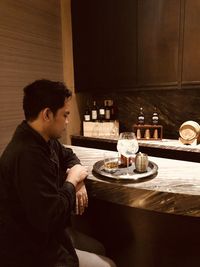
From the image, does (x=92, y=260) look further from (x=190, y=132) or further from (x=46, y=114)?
(x=190, y=132)

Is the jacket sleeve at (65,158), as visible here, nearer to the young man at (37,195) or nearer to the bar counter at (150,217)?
the bar counter at (150,217)

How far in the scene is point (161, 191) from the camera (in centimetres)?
121

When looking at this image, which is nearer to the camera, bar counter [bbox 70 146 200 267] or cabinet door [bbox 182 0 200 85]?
bar counter [bbox 70 146 200 267]

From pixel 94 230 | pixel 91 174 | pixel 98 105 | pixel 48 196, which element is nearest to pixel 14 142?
pixel 48 196

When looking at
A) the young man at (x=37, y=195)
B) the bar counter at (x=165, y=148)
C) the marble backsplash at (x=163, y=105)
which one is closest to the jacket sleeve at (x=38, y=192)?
the young man at (x=37, y=195)

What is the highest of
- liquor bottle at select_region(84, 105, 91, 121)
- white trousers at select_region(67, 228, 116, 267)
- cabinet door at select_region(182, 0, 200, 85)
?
cabinet door at select_region(182, 0, 200, 85)

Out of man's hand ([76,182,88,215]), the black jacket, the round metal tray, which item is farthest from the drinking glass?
the black jacket

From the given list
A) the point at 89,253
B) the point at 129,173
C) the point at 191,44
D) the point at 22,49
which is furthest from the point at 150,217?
the point at 22,49

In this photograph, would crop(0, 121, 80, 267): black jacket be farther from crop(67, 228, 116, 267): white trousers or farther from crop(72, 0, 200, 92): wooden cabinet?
crop(72, 0, 200, 92): wooden cabinet

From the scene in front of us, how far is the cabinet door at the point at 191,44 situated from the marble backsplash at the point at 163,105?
0.47 m

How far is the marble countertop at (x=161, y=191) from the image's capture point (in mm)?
1189

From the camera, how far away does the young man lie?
106 cm

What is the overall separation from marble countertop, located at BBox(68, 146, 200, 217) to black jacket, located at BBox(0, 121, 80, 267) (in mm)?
218

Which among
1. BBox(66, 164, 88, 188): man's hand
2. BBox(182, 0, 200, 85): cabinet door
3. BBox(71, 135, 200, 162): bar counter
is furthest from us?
BBox(71, 135, 200, 162): bar counter
